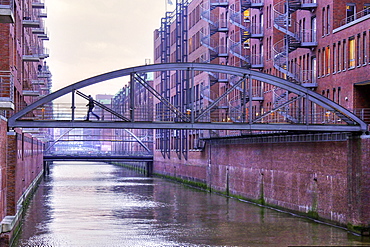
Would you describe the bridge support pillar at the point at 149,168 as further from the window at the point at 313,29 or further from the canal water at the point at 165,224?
the window at the point at 313,29

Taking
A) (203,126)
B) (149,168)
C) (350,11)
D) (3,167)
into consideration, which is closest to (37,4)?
(350,11)

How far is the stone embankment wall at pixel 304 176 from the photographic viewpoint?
29953 mm

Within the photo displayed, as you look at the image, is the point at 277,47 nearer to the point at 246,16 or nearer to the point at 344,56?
the point at 246,16

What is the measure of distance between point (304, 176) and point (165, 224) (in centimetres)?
763

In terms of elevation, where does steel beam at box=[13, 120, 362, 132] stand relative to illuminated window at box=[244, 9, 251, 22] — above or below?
below

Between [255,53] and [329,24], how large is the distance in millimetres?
14741

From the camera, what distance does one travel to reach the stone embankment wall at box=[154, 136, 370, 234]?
30.0 meters

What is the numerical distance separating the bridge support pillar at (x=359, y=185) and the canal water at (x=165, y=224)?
0.77 meters

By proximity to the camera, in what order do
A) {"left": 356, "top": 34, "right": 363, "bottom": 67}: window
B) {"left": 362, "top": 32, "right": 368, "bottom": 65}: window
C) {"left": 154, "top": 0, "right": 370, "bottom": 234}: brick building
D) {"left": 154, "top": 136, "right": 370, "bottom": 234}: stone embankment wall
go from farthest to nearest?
{"left": 356, "top": 34, "right": 363, "bottom": 67}: window < {"left": 362, "top": 32, "right": 368, "bottom": 65}: window < {"left": 154, "top": 0, "right": 370, "bottom": 234}: brick building < {"left": 154, "top": 136, "right": 370, "bottom": 234}: stone embankment wall

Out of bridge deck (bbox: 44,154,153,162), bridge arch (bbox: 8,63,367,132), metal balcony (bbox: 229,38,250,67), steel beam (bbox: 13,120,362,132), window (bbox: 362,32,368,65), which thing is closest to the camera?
steel beam (bbox: 13,120,362,132)

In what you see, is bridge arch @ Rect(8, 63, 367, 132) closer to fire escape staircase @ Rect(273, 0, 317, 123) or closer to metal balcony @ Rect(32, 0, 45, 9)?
fire escape staircase @ Rect(273, 0, 317, 123)

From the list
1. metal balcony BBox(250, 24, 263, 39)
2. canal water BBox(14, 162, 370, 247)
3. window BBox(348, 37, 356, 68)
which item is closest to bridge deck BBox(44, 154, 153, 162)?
canal water BBox(14, 162, 370, 247)

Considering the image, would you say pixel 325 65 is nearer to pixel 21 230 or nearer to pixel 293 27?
pixel 293 27

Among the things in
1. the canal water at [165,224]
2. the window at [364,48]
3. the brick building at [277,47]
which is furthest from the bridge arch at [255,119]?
the window at [364,48]
